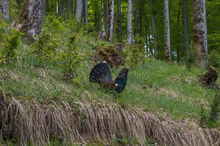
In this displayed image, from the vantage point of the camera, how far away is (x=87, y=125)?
5184 mm

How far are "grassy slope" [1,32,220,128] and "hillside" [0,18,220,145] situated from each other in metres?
0.01

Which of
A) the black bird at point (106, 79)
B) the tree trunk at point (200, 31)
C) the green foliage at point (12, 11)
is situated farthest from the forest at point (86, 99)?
the tree trunk at point (200, 31)

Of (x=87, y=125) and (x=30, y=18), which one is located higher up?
(x=30, y=18)

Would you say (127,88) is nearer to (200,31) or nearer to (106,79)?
(106,79)

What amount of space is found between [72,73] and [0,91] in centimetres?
215

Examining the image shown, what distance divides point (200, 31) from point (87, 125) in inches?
343

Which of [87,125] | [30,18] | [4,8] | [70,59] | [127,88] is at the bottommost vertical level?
[87,125]

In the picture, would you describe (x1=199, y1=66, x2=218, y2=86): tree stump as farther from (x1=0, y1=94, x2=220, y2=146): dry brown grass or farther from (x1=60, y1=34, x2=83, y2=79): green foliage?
(x1=60, y1=34, x2=83, y2=79): green foliage

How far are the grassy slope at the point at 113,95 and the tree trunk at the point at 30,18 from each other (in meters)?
0.88

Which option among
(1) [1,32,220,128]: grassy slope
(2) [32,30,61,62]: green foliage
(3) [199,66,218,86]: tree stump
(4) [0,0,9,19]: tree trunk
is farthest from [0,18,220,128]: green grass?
(4) [0,0,9,19]: tree trunk

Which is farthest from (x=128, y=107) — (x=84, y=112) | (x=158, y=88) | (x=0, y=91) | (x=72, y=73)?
(x=158, y=88)

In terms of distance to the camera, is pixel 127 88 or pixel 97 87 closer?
pixel 97 87

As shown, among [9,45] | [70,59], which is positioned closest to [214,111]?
[70,59]

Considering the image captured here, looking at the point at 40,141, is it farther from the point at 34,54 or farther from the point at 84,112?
the point at 34,54
